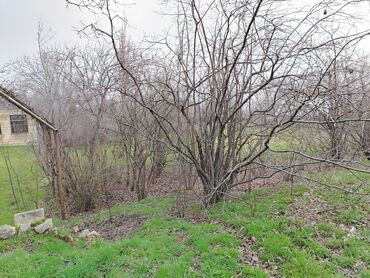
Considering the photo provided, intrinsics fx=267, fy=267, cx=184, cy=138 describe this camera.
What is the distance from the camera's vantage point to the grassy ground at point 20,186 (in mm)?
7441

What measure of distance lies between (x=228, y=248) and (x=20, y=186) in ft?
26.4

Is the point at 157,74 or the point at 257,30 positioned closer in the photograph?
the point at 257,30

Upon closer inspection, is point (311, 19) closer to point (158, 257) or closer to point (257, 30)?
point (257, 30)

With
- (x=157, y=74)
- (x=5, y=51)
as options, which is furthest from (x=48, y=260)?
(x=5, y=51)

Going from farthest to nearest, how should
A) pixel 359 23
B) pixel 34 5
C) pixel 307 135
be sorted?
pixel 34 5
pixel 307 135
pixel 359 23

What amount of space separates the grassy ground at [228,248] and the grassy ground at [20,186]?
373 centimetres

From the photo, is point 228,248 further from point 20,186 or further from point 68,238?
point 20,186

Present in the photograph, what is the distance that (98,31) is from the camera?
3.98m

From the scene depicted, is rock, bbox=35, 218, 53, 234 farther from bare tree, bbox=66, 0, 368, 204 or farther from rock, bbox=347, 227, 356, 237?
rock, bbox=347, 227, 356, 237

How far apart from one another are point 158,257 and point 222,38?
4113 mm

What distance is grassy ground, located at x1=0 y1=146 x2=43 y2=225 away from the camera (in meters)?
7.44

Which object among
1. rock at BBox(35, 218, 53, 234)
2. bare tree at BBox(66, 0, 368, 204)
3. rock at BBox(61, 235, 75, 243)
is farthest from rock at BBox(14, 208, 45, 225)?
bare tree at BBox(66, 0, 368, 204)

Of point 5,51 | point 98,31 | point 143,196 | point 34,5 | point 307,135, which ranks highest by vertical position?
point 5,51

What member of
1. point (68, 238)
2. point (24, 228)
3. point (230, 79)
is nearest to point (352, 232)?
point (230, 79)
